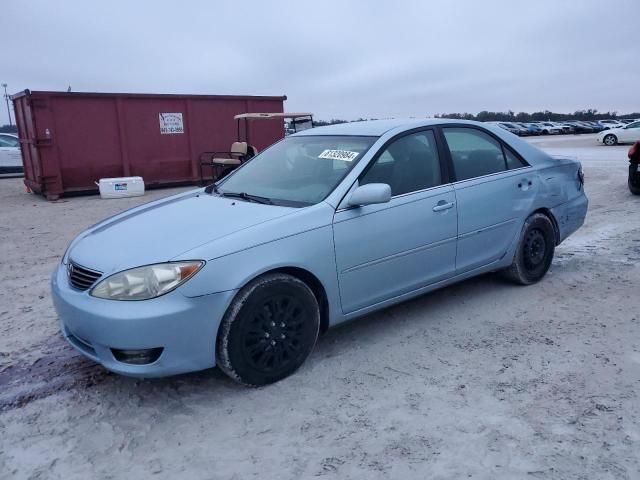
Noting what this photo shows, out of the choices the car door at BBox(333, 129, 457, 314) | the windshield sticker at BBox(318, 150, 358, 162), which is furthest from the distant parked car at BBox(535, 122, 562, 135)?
the windshield sticker at BBox(318, 150, 358, 162)

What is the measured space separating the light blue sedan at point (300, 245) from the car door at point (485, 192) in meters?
0.01

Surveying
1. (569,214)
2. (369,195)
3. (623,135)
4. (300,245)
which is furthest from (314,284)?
(623,135)

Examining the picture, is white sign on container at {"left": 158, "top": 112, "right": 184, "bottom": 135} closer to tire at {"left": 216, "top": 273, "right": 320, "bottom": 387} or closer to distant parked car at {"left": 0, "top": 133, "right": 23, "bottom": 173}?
distant parked car at {"left": 0, "top": 133, "right": 23, "bottom": 173}

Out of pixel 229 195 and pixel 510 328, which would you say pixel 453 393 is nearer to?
pixel 510 328

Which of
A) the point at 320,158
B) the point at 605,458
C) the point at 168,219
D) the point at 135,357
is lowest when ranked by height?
the point at 605,458

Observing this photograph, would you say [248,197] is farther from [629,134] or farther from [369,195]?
[629,134]

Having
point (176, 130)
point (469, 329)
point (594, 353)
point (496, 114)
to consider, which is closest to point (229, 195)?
point (469, 329)

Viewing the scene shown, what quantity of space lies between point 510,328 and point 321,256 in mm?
1664

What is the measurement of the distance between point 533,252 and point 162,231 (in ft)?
10.8

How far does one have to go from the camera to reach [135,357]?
9.39 feet

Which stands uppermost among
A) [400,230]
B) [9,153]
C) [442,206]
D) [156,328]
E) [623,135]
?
[9,153]

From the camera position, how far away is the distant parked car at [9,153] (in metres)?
17.2

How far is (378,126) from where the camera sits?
4195 mm

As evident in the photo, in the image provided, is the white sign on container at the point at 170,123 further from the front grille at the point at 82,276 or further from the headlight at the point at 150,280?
the headlight at the point at 150,280
